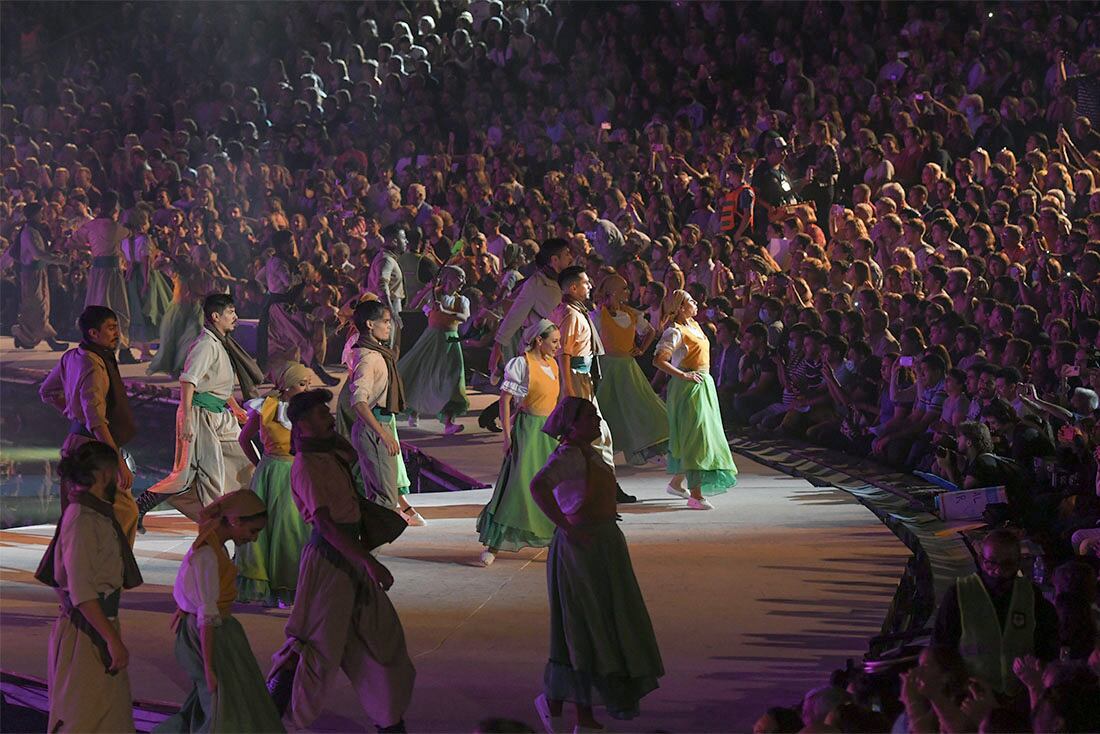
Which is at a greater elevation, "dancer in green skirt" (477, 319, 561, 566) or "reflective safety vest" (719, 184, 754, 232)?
"reflective safety vest" (719, 184, 754, 232)

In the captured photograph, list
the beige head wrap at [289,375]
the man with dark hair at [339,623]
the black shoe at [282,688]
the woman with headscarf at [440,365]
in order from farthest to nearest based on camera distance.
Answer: the woman with headscarf at [440,365] < the beige head wrap at [289,375] < the black shoe at [282,688] < the man with dark hair at [339,623]

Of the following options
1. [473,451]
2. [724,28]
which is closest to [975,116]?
[724,28]

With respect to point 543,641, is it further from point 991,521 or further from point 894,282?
point 894,282

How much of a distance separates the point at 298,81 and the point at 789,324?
37.8 ft

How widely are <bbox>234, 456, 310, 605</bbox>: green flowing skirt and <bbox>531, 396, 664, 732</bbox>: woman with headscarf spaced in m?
2.02

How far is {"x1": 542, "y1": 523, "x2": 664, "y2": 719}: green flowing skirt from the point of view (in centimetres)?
589

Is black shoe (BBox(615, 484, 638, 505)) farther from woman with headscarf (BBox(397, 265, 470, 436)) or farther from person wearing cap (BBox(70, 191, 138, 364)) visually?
person wearing cap (BBox(70, 191, 138, 364))

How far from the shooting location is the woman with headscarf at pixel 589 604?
590 centimetres

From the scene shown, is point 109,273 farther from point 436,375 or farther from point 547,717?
point 547,717

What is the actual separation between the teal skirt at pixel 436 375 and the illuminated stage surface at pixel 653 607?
106 inches

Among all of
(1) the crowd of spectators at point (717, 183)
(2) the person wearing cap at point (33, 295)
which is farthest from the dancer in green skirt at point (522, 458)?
(2) the person wearing cap at point (33, 295)

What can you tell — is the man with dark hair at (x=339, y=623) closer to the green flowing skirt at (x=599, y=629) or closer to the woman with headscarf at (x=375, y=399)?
the green flowing skirt at (x=599, y=629)

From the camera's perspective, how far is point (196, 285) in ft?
52.1

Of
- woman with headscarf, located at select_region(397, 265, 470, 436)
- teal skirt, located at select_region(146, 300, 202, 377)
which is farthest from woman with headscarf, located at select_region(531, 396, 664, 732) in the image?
teal skirt, located at select_region(146, 300, 202, 377)
